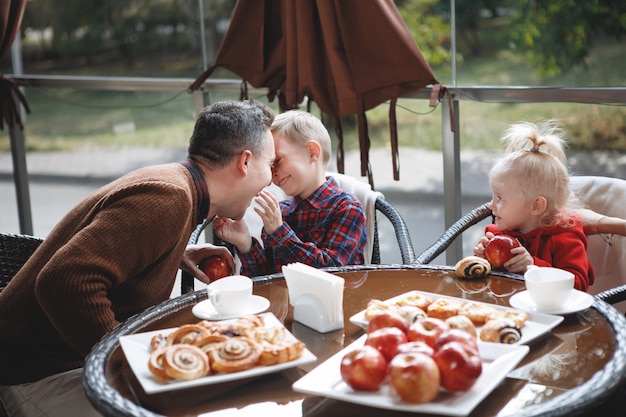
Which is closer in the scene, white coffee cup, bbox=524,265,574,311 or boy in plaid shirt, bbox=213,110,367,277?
white coffee cup, bbox=524,265,574,311

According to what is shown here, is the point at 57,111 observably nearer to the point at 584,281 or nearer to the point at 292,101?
the point at 292,101

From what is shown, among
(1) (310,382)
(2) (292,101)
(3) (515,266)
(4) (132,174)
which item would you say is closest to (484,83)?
(2) (292,101)

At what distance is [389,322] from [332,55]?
1.73 m

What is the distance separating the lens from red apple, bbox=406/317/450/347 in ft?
4.56

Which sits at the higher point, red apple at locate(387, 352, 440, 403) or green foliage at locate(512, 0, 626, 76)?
green foliage at locate(512, 0, 626, 76)

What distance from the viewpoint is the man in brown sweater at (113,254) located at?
1888 millimetres

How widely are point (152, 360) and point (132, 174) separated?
2.42ft

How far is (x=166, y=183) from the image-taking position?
1.97 metres

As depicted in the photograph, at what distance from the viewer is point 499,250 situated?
2131 mm

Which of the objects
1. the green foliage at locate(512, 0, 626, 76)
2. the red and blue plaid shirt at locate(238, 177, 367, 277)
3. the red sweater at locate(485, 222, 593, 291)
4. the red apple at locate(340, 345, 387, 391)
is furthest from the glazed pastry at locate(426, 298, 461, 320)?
the green foliage at locate(512, 0, 626, 76)

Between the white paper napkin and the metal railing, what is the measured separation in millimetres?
1488

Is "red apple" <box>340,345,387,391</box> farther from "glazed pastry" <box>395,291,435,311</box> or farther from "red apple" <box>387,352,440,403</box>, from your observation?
"glazed pastry" <box>395,291,435,311</box>

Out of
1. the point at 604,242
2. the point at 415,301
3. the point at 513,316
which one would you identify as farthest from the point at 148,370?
the point at 604,242

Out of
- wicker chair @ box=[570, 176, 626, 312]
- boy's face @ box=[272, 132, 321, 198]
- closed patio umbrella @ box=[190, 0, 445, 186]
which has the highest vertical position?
closed patio umbrella @ box=[190, 0, 445, 186]
